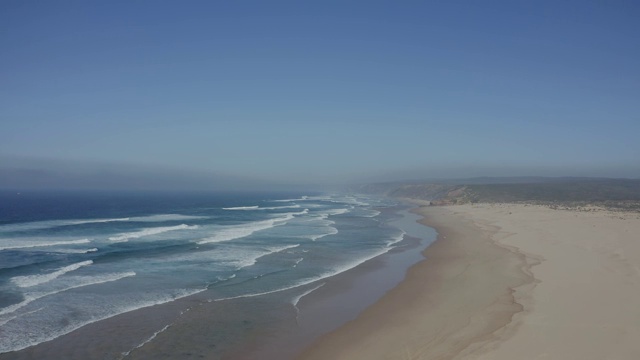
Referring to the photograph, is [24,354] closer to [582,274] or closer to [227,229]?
[582,274]

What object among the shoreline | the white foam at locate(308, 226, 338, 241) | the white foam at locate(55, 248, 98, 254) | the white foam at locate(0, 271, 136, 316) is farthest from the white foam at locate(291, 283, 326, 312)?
the white foam at locate(55, 248, 98, 254)

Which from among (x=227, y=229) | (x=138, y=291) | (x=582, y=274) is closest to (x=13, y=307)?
(x=138, y=291)

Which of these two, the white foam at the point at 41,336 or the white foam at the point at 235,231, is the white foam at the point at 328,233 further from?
the white foam at the point at 41,336

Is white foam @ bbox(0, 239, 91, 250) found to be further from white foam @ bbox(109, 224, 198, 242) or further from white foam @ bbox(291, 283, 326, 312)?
white foam @ bbox(291, 283, 326, 312)

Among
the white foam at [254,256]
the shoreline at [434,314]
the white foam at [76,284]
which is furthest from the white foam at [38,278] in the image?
the shoreline at [434,314]

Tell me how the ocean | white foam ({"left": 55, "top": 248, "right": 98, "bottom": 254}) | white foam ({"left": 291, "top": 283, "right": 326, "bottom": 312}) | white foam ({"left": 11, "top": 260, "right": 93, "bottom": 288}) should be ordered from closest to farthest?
the ocean
white foam ({"left": 291, "top": 283, "right": 326, "bottom": 312})
white foam ({"left": 11, "top": 260, "right": 93, "bottom": 288})
white foam ({"left": 55, "top": 248, "right": 98, "bottom": 254})

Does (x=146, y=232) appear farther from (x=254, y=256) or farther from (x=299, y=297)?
(x=299, y=297)
